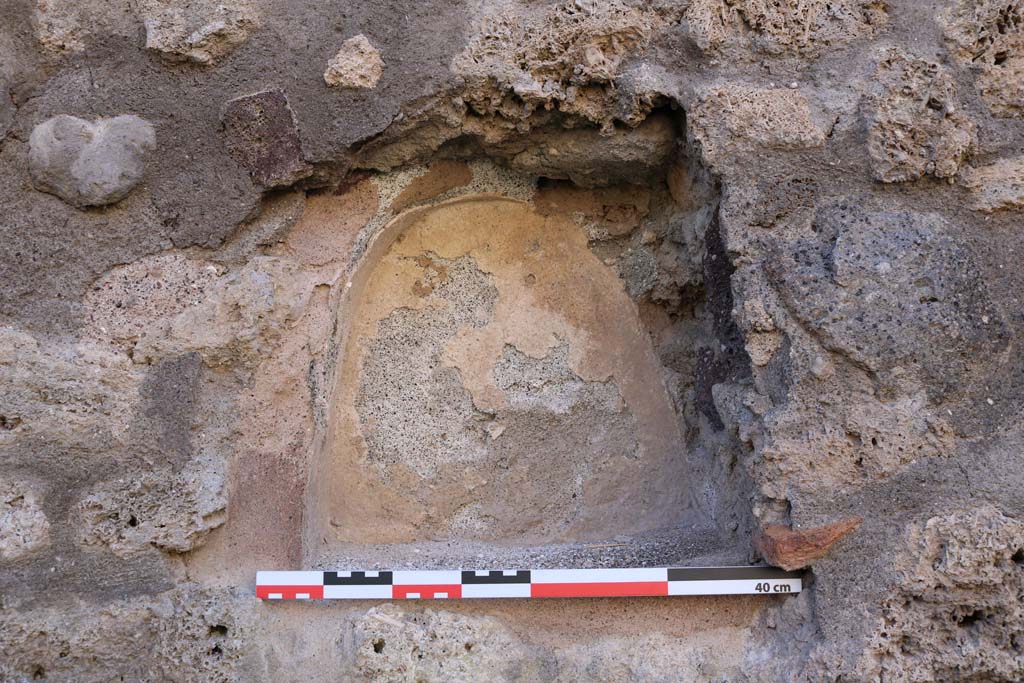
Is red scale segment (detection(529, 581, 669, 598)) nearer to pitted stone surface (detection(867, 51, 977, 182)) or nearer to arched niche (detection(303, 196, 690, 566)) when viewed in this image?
arched niche (detection(303, 196, 690, 566))

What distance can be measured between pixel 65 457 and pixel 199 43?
901mm

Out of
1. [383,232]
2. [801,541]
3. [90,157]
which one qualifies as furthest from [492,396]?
[90,157]

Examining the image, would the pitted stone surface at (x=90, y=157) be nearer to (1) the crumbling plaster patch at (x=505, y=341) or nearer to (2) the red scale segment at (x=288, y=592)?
(1) the crumbling plaster patch at (x=505, y=341)

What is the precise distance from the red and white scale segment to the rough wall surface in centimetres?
4

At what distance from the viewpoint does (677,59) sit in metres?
1.95

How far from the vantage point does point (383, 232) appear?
2143 mm

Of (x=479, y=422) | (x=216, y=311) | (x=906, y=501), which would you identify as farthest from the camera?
(x=479, y=422)

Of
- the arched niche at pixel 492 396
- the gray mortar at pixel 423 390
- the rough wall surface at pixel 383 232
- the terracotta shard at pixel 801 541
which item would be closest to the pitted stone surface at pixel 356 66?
the rough wall surface at pixel 383 232

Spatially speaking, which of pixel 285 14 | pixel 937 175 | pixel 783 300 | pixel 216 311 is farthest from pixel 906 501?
pixel 285 14

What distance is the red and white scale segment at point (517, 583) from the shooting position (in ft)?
6.27

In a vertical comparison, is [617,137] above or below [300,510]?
above

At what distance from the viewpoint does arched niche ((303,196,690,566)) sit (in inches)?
85.7

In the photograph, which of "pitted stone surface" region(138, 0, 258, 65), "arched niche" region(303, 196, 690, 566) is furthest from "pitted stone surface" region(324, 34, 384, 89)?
"arched niche" region(303, 196, 690, 566)

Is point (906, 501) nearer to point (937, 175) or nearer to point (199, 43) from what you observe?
point (937, 175)
